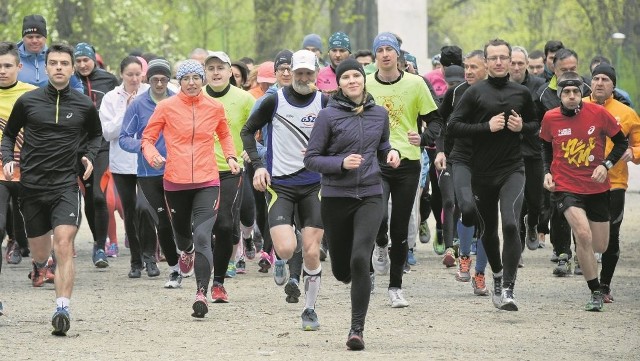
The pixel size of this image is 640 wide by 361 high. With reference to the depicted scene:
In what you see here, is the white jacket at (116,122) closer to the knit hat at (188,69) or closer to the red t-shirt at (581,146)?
the knit hat at (188,69)

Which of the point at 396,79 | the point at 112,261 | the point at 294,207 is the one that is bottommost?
the point at 112,261

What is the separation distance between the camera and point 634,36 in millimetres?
33094

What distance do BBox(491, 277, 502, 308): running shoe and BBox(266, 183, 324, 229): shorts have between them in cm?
184

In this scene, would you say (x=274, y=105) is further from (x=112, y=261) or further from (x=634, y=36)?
(x=634, y=36)

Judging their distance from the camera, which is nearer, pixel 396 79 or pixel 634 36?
pixel 396 79

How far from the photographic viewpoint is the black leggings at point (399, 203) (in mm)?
13586

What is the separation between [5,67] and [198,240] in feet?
7.52

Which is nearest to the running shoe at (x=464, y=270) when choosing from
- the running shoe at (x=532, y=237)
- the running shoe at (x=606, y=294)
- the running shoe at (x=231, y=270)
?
the running shoe at (x=606, y=294)

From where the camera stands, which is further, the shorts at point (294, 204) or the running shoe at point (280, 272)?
the running shoe at point (280, 272)

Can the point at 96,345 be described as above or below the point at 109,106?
below

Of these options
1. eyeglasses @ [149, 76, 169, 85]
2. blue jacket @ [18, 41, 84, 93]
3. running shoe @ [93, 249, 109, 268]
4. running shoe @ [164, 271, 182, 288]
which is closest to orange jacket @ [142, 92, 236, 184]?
eyeglasses @ [149, 76, 169, 85]

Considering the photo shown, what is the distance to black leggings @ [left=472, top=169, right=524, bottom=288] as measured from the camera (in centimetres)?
1335

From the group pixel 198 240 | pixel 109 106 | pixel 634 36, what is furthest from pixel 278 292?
pixel 634 36

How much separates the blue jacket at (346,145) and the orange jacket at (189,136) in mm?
1852
